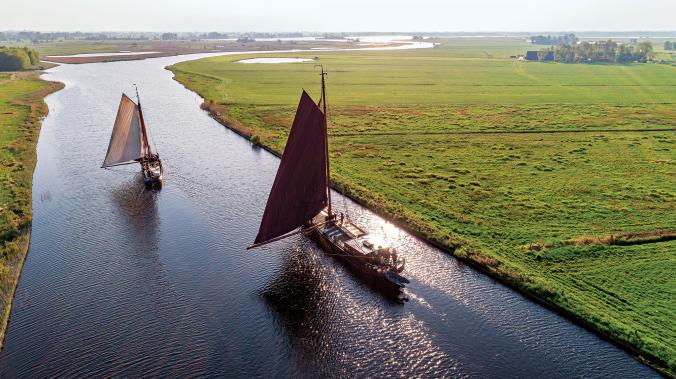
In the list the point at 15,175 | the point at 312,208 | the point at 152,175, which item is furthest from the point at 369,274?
the point at 15,175

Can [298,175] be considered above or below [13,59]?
below

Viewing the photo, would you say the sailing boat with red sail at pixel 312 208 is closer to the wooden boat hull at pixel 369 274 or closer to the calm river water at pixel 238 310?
the wooden boat hull at pixel 369 274

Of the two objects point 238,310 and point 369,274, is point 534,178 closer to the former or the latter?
point 369,274

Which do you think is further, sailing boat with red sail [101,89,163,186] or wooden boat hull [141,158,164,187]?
sailing boat with red sail [101,89,163,186]

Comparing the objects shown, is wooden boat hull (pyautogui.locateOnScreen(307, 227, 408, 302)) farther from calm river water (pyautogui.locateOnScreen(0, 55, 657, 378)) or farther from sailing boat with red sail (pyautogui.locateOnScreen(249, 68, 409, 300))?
calm river water (pyautogui.locateOnScreen(0, 55, 657, 378))

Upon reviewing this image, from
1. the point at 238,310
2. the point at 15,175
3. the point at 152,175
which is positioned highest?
the point at 15,175

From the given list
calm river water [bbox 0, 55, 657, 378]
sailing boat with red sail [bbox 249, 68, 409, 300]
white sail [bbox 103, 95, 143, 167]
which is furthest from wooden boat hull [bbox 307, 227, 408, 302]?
white sail [bbox 103, 95, 143, 167]
